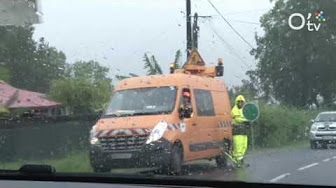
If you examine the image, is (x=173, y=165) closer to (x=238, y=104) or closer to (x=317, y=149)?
(x=238, y=104)

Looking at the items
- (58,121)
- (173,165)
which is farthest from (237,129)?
(58,121)

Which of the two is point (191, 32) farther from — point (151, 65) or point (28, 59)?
point (28, 59)

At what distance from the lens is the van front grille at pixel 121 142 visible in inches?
106

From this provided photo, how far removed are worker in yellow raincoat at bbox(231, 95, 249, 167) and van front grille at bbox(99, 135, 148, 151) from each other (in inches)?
19.4

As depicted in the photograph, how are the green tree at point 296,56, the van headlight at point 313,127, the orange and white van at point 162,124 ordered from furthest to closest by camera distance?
1. the orange and white van at point 162,124
2. the van headlight at point 313,127
3. the green tree at point 296,56

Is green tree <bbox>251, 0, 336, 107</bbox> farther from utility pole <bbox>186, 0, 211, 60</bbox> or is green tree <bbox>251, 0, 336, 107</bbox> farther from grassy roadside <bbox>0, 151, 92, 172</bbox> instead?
grassy roadside <bbox>0, 151, 92, 172</bbox>

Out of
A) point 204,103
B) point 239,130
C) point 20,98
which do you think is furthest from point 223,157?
point 20,98

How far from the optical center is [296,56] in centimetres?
257

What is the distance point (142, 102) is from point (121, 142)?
9.1 inches

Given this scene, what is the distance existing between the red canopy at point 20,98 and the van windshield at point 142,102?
1.12 ft

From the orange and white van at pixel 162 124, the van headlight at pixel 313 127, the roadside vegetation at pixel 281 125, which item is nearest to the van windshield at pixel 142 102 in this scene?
the orange and white van at pixel 162 124

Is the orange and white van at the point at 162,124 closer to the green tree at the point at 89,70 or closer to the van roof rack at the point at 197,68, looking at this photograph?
the van roof rack at the point at 197,68

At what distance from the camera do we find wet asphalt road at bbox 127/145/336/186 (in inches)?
94.3

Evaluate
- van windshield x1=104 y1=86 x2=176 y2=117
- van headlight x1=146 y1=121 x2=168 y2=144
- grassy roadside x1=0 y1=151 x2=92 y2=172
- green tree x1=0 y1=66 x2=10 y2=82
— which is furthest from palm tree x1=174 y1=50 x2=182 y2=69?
green tree x1=0 y1=66 x2=10 y2=82
